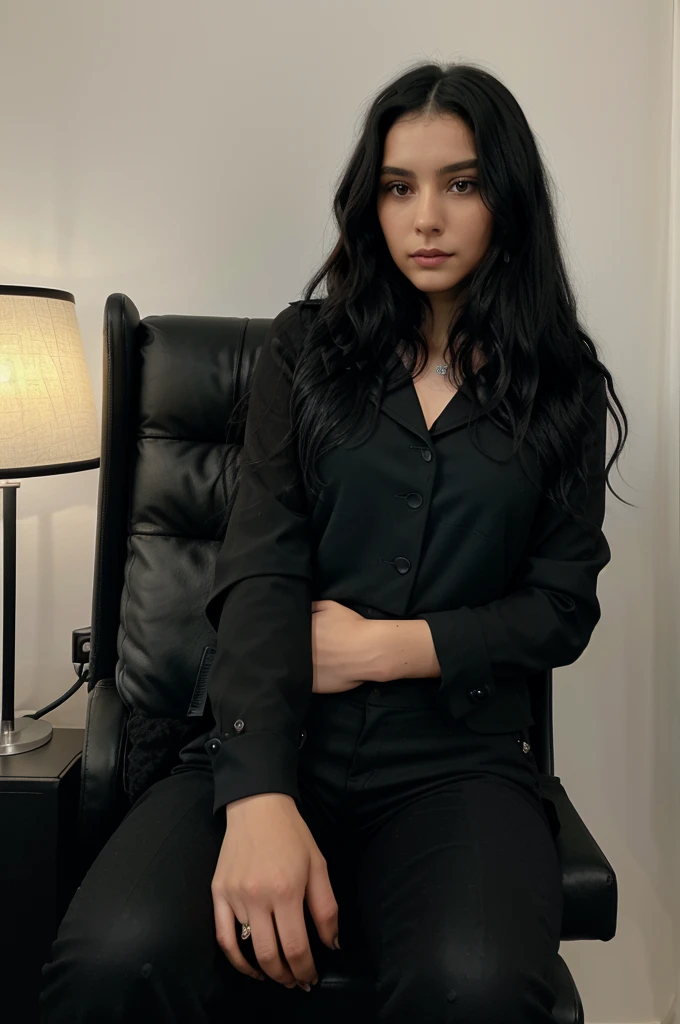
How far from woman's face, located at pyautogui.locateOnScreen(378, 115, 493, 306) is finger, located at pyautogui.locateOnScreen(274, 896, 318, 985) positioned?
2.36 ft

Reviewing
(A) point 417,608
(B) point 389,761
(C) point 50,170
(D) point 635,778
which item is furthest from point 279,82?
(D) point 635,778

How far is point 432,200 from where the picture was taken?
42.1 inches

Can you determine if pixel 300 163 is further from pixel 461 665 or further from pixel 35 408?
pixel 461 665

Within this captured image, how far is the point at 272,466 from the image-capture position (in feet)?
3.65

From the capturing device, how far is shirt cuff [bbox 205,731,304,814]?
3.06ft

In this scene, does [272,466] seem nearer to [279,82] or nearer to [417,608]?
[417,608]

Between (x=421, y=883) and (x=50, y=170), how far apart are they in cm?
136

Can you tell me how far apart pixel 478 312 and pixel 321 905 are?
0.71m

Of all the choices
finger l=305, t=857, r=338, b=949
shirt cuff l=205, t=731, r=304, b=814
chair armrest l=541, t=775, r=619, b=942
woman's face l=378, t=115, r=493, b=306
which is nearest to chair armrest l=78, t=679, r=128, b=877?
shirt cuff l=205, t=731, r=304, b=814

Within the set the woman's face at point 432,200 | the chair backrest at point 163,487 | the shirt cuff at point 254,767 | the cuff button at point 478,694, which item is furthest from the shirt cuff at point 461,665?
the woman's face at point 432,200

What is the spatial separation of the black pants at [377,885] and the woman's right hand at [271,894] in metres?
0.03

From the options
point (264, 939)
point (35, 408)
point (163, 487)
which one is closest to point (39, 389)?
point (35, 408)

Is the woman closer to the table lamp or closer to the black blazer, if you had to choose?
the black blazer

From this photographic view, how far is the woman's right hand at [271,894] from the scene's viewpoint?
86 cm
